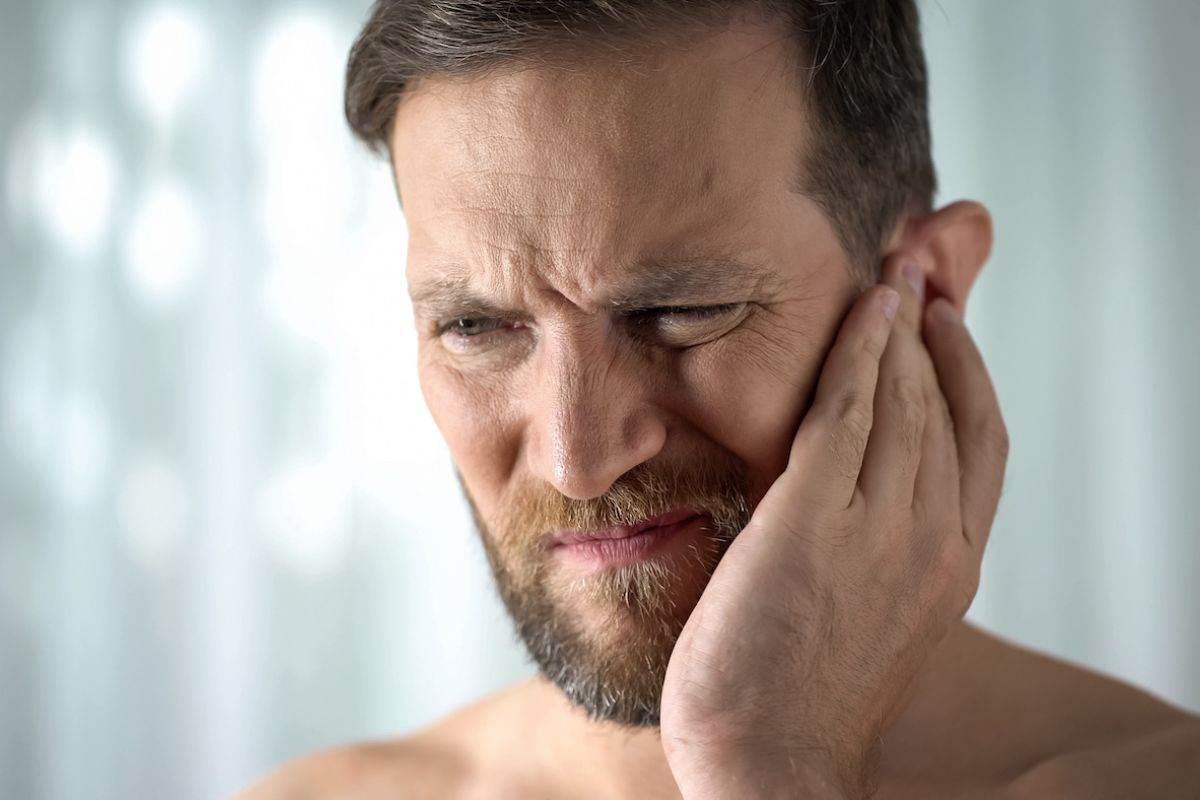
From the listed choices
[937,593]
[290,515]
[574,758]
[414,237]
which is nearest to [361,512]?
[290,515]

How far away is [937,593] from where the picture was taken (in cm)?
127

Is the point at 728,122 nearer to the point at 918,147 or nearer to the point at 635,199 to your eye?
the point at 635,199

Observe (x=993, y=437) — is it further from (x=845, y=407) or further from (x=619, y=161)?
(x=619, y=161)

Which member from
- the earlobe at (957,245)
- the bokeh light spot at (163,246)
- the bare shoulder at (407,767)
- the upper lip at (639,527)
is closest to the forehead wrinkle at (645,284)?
the upper lip at (639,527)

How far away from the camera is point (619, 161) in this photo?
1146 mm

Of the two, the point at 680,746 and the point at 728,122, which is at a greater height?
the point at 728,122

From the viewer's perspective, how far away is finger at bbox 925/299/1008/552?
1.35 metres

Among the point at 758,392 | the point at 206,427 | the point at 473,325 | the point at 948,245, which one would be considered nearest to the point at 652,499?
the point at 758,392

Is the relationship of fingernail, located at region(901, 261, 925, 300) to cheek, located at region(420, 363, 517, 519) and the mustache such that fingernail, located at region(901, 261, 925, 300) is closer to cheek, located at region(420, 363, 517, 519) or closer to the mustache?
the mustache

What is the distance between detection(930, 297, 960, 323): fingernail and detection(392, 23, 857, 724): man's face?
166 millimetres

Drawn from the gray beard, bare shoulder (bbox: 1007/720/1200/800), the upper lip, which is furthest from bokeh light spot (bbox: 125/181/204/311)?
bare shoulder (bbox: 1007/720/1200/800)

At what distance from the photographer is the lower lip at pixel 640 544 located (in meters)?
1.24

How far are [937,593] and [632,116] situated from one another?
2.05 feet

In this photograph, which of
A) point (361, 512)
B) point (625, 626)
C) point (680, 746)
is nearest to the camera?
point (680, 746)
